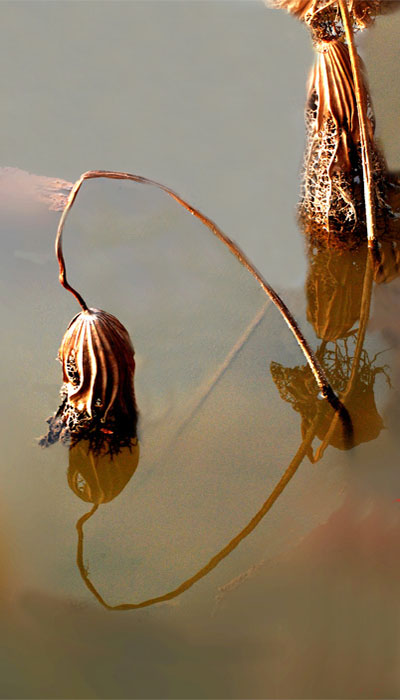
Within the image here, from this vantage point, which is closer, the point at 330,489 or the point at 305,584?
the point at 305,584

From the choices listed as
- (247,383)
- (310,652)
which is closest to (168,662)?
(310,652)

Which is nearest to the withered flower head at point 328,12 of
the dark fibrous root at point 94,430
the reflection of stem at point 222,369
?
the reflection of stem at point 222,369

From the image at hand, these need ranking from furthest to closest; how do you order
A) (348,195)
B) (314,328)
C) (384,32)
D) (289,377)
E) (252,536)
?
(384,32), (348,195), (314,328), (289,377), (252,536)

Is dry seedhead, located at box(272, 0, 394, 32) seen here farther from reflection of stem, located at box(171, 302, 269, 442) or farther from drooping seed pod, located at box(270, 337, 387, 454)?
drooping seed pod, located at box(270, 337, 387, 454)

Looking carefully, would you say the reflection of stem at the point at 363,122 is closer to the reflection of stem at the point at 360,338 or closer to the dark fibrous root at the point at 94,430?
the reflection of stem at the point at 360,338

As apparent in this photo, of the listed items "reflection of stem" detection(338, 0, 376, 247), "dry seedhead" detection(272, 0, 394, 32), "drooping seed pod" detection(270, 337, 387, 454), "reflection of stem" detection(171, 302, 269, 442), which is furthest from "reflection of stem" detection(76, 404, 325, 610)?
"dry seedhead" detection(272, 0, 394, 32)

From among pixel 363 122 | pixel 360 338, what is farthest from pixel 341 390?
pixel 363 122

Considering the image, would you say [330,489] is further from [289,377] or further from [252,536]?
[289,377]
